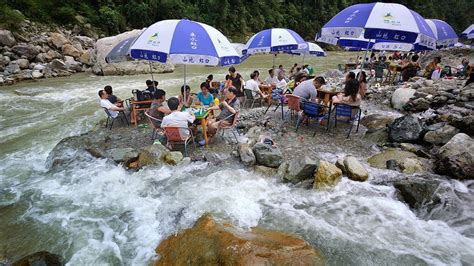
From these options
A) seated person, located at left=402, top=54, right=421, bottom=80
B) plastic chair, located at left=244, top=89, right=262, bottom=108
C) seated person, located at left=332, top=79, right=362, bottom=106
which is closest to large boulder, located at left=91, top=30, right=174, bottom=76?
plastic chair, located at left=244, top=89, right=262, bottom=108

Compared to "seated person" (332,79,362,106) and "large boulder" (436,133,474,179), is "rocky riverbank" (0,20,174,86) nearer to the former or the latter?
"seated person" (332,79,362,106)

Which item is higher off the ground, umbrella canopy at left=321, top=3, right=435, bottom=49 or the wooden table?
umbrella canopy at left=321, top=3, right=435, bottom=49

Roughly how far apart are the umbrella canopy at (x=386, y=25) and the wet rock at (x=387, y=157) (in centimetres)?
217

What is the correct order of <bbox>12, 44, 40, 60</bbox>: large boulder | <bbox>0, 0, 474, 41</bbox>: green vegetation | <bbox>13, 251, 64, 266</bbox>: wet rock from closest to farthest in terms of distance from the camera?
<bbox>13, 251, 64, 266</bbox>: wet rock → <bbox>12, 44, 40, 60</bbox>: large boulder → <bbox>0, 0, 474, 41</bbox>: green vegetation

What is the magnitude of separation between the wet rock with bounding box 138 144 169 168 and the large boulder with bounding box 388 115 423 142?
4935 millimetres

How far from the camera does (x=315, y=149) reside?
6617 millimetres

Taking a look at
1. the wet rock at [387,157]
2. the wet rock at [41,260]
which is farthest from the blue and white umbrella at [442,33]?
the wet rock at [41,260]

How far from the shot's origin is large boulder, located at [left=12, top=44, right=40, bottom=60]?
17.1 metres

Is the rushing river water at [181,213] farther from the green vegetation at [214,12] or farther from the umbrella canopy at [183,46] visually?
the green vegetation at [214,12]

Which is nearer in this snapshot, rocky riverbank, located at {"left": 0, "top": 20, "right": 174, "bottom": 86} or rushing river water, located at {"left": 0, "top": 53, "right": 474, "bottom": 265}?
rushing river water, located at {"left": 0, "top": 53, "right": 474, "bottom": 265}

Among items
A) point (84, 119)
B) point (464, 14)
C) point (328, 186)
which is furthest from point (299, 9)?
point (328, 186)

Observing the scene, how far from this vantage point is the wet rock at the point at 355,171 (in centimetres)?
529

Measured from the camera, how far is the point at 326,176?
5211mm

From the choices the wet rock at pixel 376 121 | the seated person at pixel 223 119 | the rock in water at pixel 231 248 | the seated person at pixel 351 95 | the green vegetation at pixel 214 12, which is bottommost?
the rock in water at pixel 231 248
